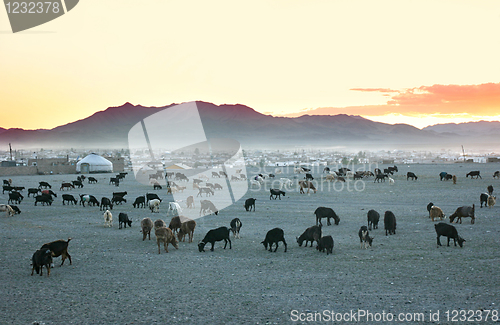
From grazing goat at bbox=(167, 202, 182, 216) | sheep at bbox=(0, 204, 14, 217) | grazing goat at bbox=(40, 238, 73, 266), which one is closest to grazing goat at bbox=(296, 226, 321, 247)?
grazing goat at bbox=(40, 238, 73, 266)

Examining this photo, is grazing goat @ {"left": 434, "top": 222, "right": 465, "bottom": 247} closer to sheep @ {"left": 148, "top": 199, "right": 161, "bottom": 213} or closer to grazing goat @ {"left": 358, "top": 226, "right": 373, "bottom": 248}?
grazing goat @ {"left": 358, "top": 226, "right": 373, "bottom": 248}

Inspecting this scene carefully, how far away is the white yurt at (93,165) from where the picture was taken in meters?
69.9

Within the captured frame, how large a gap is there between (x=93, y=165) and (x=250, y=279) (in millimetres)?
66659

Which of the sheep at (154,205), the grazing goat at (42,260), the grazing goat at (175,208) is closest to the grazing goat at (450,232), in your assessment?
the grazing goat at (42,260)

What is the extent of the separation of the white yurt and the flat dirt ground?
54.6 metres

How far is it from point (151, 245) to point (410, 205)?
1740 centimetres

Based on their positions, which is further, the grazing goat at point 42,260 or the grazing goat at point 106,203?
the grazing goat at point 106,203

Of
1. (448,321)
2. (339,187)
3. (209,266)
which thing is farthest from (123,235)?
(339,187)

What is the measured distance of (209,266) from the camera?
11797mm

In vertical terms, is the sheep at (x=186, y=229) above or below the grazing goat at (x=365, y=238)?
above

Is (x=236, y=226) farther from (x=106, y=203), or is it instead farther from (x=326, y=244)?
(x=106, y=203)

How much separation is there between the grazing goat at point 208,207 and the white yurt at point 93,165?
52.6 m

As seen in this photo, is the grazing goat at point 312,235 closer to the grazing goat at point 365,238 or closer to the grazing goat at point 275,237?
the grazing goat at point 275,237

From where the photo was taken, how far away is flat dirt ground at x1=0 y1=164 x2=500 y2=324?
8188 millimetres
